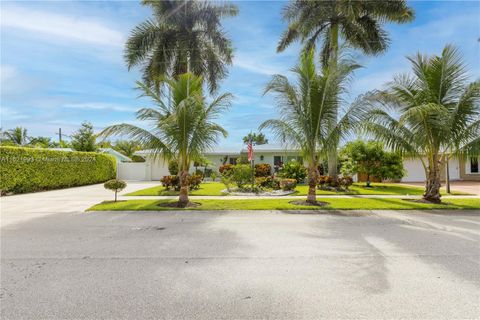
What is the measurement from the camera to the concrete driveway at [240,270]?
317 cm

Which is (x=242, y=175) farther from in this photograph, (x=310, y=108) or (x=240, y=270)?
(x=240, y=270)

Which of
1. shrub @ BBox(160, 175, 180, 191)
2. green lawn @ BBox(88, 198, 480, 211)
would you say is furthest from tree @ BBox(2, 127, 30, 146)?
green lawn @ BBox(88, 198, 480, 211)

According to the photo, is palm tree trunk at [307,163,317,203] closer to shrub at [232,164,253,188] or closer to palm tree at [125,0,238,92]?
shrub at [232,164,253,188]

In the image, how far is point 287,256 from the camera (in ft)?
16.3

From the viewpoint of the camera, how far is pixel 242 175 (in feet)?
51.6

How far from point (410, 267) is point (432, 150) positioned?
8297 millimetres

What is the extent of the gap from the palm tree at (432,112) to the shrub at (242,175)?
6823 mm

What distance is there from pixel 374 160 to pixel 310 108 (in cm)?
942

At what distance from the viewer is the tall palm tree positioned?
1000cm

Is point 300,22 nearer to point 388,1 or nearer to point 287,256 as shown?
→ point 388,1

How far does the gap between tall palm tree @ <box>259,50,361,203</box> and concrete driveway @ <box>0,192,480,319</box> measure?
3.54m

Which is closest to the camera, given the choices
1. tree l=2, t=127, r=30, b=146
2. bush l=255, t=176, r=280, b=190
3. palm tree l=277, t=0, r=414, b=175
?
bush l=255, t=176, r=280, b=190

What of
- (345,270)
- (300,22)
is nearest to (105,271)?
(345,270)

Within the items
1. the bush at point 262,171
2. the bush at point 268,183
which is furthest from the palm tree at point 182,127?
the bush at point 262,171
